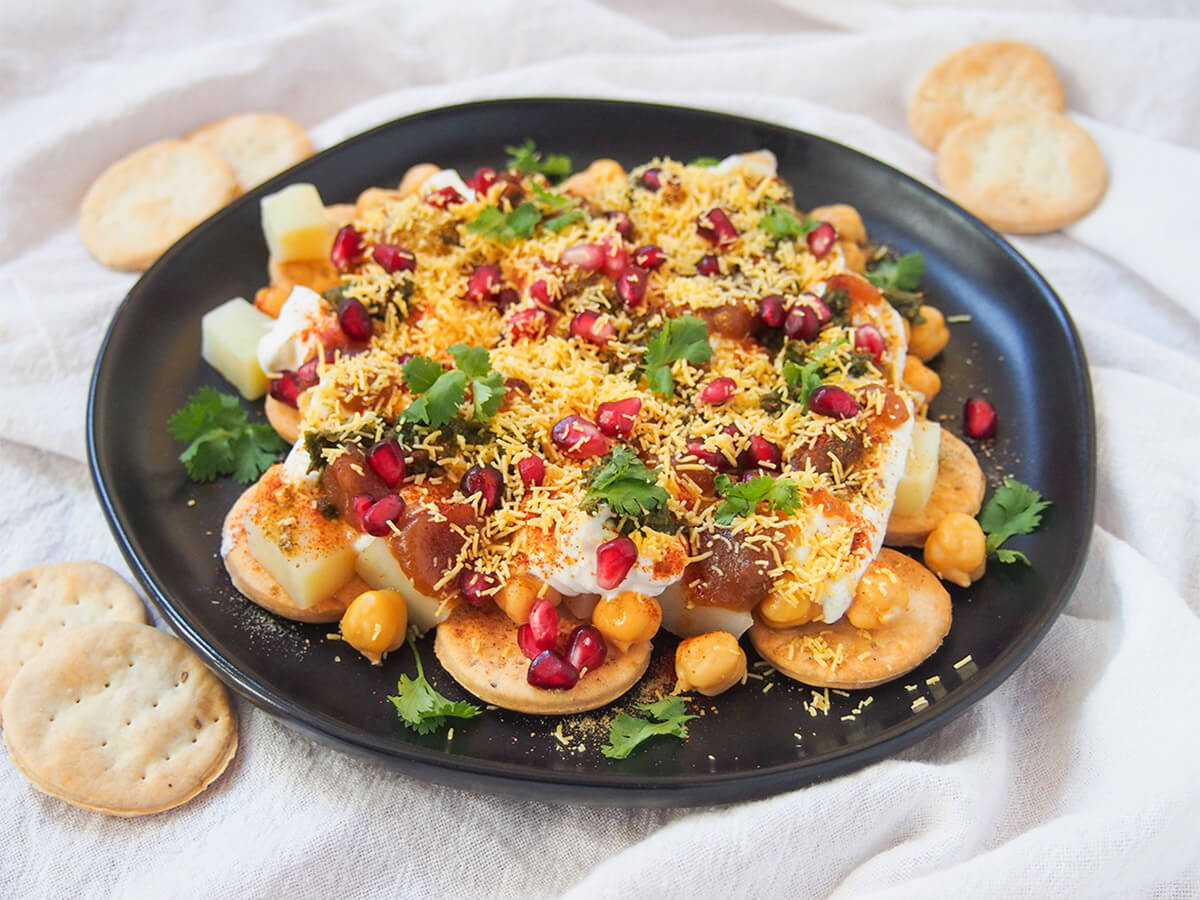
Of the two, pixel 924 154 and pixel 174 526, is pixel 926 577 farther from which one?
pixel 924 154

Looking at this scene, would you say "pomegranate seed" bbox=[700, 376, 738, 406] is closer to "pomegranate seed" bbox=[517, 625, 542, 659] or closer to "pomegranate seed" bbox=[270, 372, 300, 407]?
"pomegranate seed" bbox=[517, 625, 542, 659]

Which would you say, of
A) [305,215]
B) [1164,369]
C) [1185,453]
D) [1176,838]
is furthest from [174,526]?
[1164,369]

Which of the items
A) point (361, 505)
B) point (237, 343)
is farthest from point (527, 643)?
point (237, 343)

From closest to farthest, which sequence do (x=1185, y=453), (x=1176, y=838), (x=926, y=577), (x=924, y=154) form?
(x=1176, y=838) < (x=926, y=577) < (x=1185, y=453) < (x=924, y=154)

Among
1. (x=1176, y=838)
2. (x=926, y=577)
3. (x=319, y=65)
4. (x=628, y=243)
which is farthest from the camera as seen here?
(x=319, y=65)

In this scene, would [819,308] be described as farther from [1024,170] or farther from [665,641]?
[1024,170]
